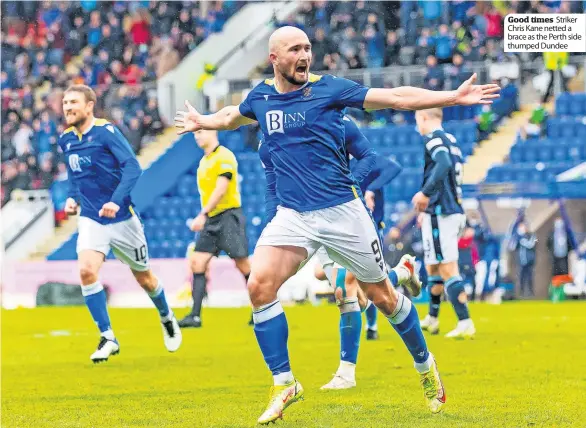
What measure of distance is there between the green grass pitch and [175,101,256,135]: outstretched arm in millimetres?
1791

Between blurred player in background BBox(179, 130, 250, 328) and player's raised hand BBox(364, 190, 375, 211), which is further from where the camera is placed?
blurred player in background BBox(179, 130, 250, 328)

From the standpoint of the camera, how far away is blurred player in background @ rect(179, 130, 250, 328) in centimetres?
1444

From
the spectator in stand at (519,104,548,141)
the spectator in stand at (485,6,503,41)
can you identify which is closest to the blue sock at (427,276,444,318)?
the spectator in stand at (519,104,548,141)

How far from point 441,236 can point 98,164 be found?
12.3 ft

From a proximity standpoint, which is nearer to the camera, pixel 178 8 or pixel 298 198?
pixel 298 198

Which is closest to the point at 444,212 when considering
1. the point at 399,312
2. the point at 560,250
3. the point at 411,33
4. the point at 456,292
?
the point at 456,292

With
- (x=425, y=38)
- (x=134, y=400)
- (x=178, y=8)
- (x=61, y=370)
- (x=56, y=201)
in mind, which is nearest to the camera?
(x=134, y=400)

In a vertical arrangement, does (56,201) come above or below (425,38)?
below

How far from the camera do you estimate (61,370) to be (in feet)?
35.2

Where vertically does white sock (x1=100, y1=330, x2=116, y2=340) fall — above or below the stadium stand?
above

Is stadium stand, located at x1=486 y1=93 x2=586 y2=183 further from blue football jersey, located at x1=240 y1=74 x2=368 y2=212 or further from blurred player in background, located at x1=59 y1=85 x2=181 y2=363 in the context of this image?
blue football jersey, located at x1=240 y1=74 x2=368 y2=212

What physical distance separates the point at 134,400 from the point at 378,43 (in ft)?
69.1

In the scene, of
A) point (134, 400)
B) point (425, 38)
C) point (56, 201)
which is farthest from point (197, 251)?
point (56, 201)

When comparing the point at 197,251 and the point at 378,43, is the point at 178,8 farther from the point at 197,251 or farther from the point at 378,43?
the point at 197,251
